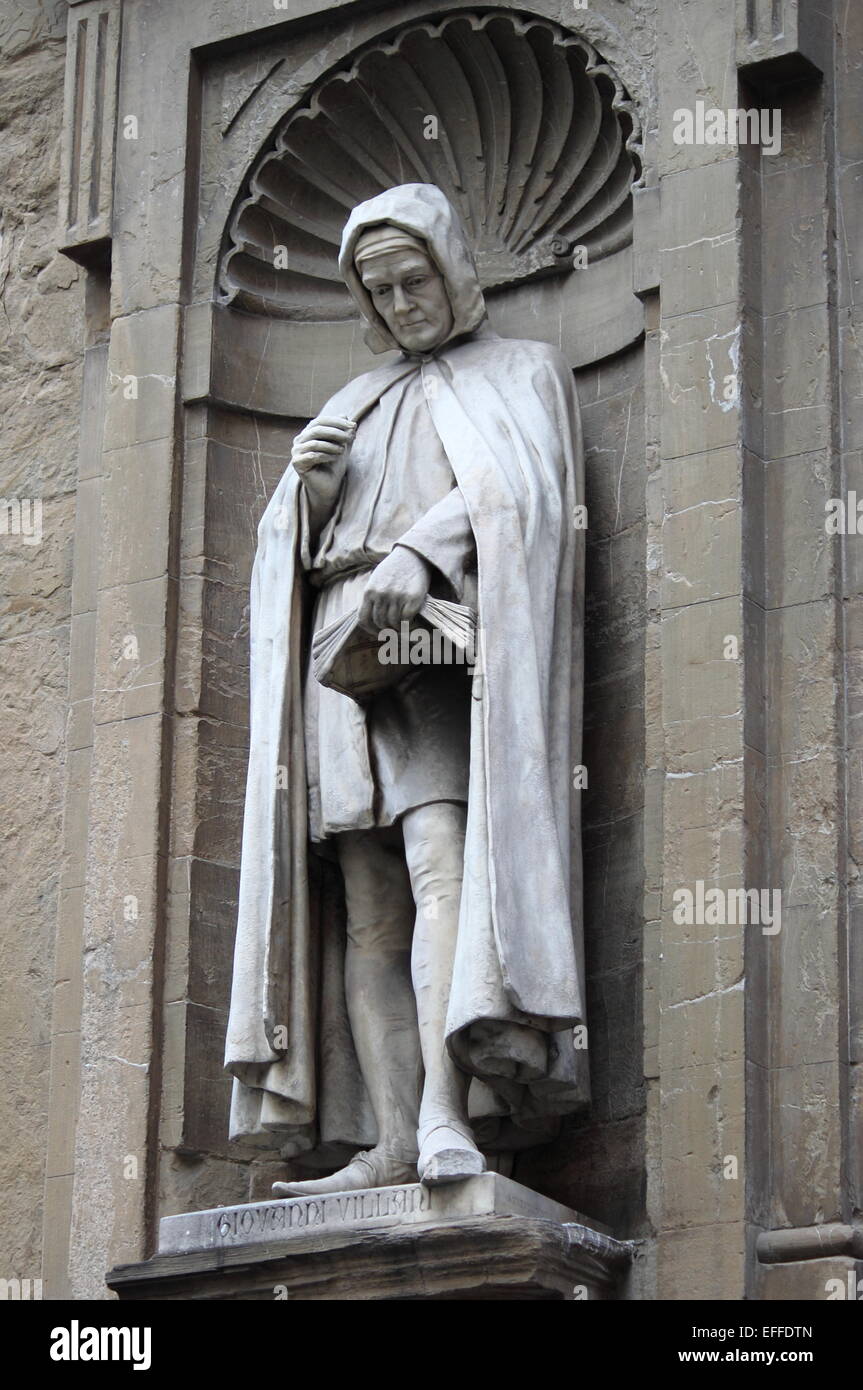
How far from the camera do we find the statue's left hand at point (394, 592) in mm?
7340

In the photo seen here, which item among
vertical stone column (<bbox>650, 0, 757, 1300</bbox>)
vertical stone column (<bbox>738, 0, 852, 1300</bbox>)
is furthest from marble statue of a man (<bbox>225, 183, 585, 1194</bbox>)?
vertical stone column (<bbox>738, 0, 852, 1300</bbox>)

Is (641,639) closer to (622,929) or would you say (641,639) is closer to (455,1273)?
(622,929)

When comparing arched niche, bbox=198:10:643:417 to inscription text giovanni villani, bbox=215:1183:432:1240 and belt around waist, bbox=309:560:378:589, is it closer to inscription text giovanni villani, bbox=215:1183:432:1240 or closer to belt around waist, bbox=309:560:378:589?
belt around waist, bbox=309:560:378:589

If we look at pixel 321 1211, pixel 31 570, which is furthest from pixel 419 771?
pixel 31 570

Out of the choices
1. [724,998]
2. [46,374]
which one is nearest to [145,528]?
[46,374]

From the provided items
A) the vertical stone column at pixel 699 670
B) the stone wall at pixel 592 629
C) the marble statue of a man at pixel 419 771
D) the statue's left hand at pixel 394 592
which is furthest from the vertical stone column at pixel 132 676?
the vertical stone column at pixel 699 670

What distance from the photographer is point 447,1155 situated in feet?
22.7

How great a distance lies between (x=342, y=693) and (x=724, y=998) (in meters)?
1.22

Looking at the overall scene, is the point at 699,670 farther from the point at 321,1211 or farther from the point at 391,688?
the point at 321,1211

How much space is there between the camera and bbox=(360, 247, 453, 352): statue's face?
7879 mm

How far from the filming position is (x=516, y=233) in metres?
8.61

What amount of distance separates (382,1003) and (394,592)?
100 cm

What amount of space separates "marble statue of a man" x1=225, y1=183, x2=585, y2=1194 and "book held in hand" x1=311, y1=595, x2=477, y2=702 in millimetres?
44

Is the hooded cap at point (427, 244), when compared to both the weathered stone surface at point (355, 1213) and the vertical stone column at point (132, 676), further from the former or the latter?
the weathered stone surface at point (355, 1213)
